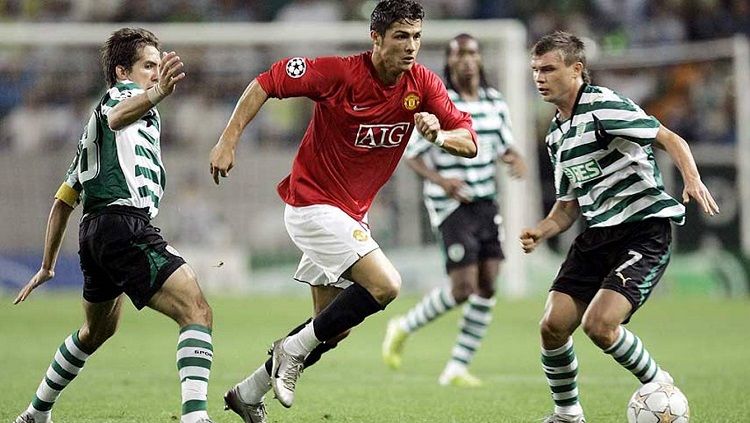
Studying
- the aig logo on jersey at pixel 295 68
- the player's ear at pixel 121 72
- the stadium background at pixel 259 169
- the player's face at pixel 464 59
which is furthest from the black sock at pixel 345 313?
the stadium background at pixel 259 169

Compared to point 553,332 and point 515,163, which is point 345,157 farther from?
point 515,163

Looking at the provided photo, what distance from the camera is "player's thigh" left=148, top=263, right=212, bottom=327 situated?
612 centimetres

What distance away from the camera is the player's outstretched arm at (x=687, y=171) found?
20.6 feet

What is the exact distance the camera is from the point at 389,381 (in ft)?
32.4

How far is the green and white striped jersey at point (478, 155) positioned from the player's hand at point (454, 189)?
0.06 meters

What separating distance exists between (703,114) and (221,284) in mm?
8209

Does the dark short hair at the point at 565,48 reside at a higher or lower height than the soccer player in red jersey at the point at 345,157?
higher

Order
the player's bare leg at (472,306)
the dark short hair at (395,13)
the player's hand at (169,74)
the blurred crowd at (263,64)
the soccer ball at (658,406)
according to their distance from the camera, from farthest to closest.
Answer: the blurred crowd at (263,64), the player's bare leg at (472,306), the dark short hair at (395,13), the soccer ball at (658,406), the player's hand at (169,74)

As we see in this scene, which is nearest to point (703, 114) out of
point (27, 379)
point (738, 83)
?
point (738, 83)

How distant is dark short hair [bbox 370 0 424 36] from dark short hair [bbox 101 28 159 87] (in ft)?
3.95

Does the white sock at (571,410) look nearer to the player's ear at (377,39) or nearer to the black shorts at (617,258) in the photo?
the black shorts at (617,258)

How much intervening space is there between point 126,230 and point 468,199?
15.5 ft

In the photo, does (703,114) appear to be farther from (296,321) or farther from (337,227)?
(337,227)

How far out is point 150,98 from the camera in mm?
5902
